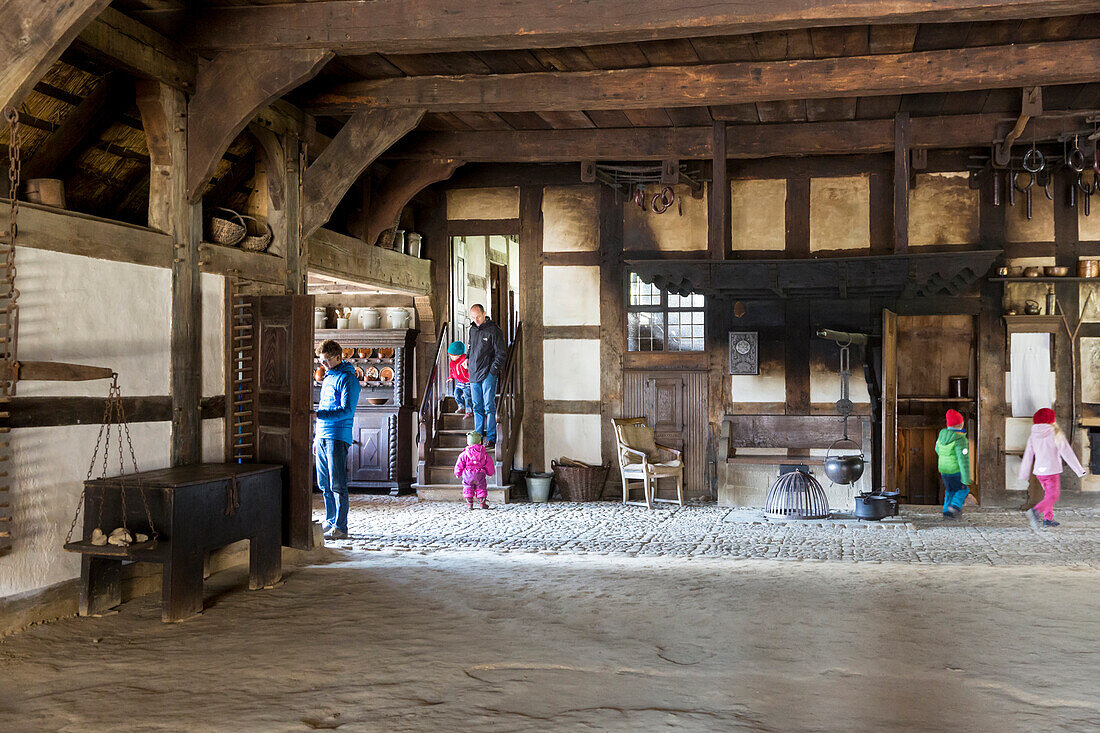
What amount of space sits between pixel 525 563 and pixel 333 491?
7.16 ft

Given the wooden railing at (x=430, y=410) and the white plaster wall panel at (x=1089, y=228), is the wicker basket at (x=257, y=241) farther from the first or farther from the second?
the white plaster wall panel at (x=1089, y=228)

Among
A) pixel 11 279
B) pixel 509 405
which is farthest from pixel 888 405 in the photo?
pixel 11 279

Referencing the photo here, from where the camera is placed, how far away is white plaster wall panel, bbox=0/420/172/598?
5.20m

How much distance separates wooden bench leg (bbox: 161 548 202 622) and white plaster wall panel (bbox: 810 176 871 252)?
7.89 metres

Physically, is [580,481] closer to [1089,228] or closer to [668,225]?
[668,225]

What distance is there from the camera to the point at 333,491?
8398mm

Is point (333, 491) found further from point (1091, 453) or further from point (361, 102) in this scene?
point (1091, 453)

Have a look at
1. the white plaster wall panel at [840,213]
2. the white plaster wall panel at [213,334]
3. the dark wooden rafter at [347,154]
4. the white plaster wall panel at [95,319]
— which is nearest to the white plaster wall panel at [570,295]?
the white plaster wall panel at [840,213]

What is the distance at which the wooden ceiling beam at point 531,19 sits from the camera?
5.73 meters

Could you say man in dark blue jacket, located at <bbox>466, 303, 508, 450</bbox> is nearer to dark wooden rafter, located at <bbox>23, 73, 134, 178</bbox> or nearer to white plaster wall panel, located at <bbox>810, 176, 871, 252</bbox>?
white plaster wall panel, located at <bbox>810, 176, 871, 252</bbox>

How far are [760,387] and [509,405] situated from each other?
2960mm

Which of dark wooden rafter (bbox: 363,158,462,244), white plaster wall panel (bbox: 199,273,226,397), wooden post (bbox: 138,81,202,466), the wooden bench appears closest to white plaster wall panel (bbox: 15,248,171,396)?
wooden post (bbox: 138,81,202,466)

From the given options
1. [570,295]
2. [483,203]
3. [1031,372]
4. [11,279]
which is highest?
[483,203]

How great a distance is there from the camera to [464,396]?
11.1 m
